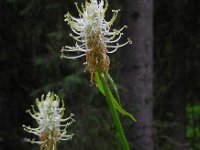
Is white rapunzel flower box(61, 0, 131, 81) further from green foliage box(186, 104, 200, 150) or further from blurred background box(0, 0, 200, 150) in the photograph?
green foliage box(186, 104, 200, 150)

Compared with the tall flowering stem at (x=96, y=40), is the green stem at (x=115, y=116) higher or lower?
lower

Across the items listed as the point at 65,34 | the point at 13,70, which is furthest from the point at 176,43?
the point at 65,34

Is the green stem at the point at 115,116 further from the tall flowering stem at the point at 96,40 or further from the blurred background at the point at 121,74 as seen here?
the blurred background at the point at 121,74

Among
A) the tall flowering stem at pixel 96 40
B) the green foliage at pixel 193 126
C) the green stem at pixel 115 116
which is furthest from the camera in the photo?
the green foliage at pixel 193 126

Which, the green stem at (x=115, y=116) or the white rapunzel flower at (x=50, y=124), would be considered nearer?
the green stem at (x=115, y=116)

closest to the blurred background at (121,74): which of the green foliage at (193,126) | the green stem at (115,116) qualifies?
the green foliage at (193,126)

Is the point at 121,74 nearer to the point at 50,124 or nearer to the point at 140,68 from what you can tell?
the point at 140,68
